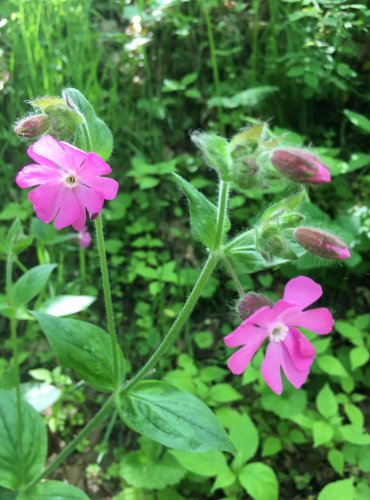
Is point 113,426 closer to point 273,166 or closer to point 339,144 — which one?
point 273,166

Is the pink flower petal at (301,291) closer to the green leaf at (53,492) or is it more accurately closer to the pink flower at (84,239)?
the green leaf at (53,492)

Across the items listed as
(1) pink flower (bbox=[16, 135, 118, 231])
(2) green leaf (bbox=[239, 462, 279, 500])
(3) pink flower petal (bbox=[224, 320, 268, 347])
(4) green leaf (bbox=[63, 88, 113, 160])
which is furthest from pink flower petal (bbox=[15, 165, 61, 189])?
(2) green leaf (bbox=[239, 462, 279, 500])

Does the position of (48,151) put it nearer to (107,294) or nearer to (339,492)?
(107,294)

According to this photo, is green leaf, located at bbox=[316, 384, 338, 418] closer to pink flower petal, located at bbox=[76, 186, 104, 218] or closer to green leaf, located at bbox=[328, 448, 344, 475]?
green leaf, located at bbox=[328, 448, 344, 475]

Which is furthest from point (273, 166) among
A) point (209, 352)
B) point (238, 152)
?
point (209, 352)

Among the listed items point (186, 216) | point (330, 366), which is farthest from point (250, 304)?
point (186, 216)

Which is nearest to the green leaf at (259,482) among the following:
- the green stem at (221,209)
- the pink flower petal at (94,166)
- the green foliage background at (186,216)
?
the green foliage background at (186,216)
